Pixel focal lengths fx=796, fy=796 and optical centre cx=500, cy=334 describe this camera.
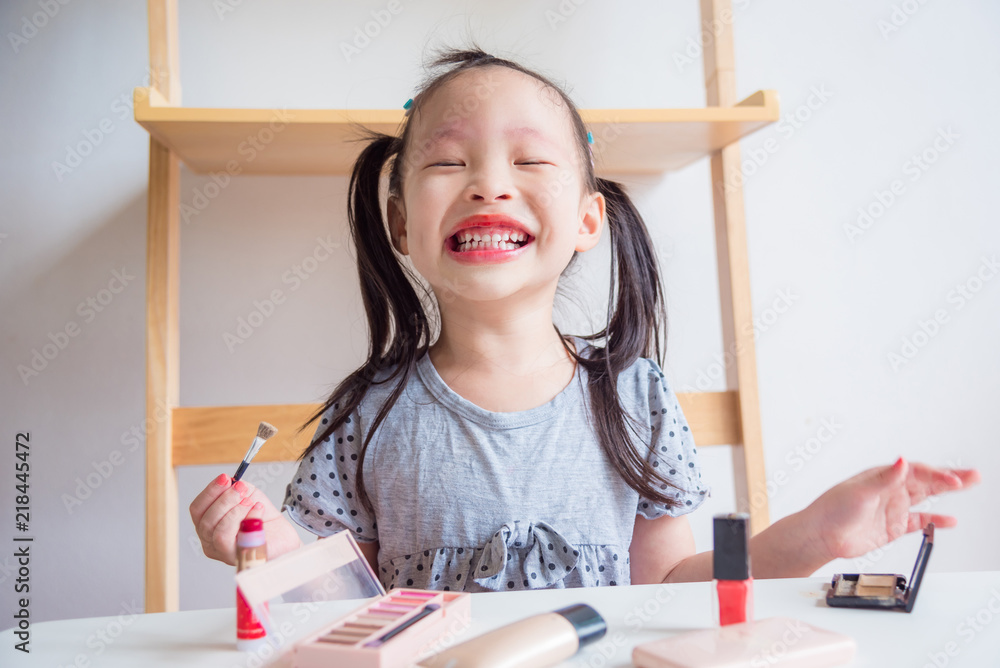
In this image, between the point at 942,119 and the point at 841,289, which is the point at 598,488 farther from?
the point at 942,119

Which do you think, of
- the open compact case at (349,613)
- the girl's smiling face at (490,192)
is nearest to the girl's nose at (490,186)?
the girl's smiling face at (490,192)

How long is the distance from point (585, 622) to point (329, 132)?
2.50ft

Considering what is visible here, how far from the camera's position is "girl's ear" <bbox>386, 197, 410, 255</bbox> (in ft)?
2.89

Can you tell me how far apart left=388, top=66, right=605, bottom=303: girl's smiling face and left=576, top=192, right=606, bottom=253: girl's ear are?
0.20 ft

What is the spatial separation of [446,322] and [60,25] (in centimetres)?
82

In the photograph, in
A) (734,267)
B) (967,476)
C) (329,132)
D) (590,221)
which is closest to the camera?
(967,476)

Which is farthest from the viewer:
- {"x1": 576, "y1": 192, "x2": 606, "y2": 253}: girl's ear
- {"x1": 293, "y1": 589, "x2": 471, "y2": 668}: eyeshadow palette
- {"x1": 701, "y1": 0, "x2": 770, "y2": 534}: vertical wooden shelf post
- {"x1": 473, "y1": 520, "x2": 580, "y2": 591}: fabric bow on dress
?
{"x1": 701, "y1": 0, "x2": 770, "y2": 534}: vertical wooden shelf post

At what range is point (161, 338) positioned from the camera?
1022 mm

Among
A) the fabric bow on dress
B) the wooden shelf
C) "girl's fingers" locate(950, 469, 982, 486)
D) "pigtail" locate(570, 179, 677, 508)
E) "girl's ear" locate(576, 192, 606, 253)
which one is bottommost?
the fabric bow on dress

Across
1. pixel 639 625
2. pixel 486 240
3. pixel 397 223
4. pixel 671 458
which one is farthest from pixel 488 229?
pixel 639 625

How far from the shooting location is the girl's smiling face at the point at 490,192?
0.76 metres

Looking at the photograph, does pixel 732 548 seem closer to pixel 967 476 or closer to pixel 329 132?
pixel 967 476

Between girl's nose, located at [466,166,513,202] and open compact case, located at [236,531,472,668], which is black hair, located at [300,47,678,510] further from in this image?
open compact case, located at [236,531,472,668]

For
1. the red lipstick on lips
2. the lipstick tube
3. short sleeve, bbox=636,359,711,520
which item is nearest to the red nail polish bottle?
the lipstick tube
